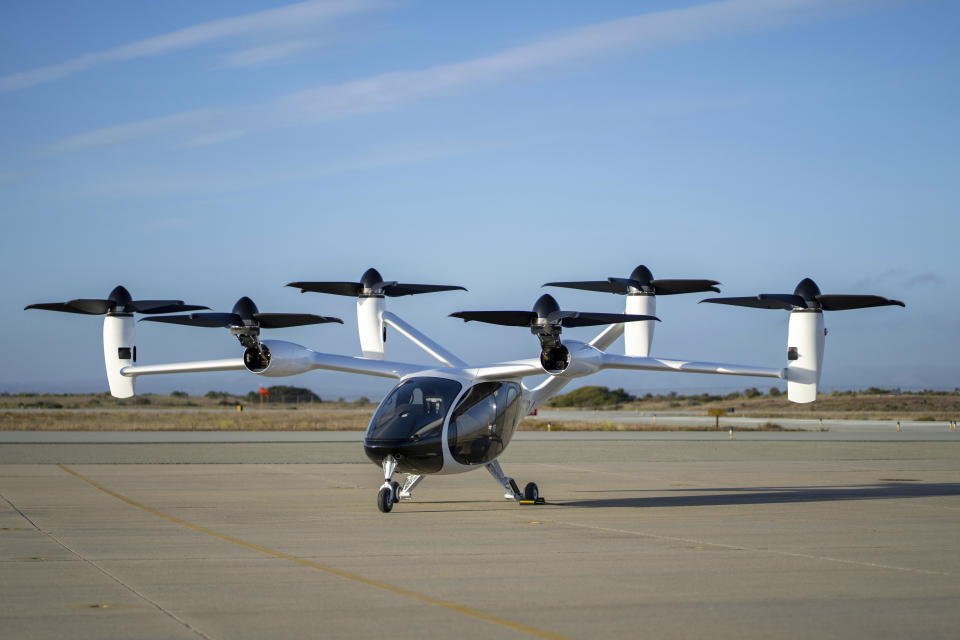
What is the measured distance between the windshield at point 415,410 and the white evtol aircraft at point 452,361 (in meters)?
0.02

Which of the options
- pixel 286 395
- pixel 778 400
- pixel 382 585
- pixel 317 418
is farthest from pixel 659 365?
pixel 286 395

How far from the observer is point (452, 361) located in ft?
68.3

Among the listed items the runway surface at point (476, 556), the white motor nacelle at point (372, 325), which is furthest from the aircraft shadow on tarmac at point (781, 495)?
the white motor nacelle at point (372, 325)

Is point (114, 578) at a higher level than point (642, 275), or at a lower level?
lower

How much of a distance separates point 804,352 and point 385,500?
848 centimetres

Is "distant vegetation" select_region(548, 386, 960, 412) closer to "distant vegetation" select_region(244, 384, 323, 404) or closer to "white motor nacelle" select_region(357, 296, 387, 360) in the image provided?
"distant vegetation" select_region(244, 384, 323, 404)

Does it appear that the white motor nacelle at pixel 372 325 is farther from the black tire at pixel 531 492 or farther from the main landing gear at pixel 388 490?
the black tire at pixel 531 492

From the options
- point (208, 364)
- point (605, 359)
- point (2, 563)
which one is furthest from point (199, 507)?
point (605, 359)

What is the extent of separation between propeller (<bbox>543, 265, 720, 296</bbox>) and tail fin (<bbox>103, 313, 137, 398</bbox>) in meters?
8.89

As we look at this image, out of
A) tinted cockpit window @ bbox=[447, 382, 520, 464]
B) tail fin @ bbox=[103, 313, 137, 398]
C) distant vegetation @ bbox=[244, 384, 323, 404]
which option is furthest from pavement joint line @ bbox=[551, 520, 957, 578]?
distant vegetation @ bbox=[244, 384, 323, 404]

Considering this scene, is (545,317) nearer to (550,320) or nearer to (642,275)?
(550,320)

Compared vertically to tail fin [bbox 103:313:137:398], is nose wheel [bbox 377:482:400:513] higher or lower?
lower

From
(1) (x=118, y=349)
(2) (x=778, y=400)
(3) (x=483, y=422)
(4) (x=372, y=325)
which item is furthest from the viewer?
(2) (x=778, y=400)

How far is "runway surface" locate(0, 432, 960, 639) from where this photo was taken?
8.37 m
